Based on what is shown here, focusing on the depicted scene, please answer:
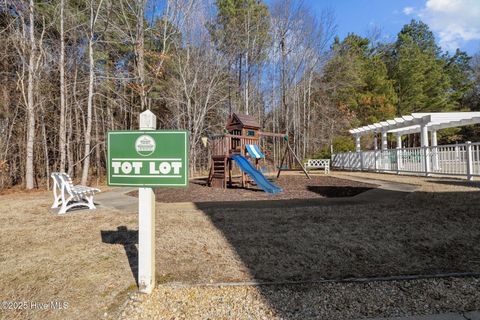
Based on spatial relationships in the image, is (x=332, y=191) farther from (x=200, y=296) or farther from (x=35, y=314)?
(x=35, y=314)

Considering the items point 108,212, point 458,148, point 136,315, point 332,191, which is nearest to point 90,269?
point 136,315

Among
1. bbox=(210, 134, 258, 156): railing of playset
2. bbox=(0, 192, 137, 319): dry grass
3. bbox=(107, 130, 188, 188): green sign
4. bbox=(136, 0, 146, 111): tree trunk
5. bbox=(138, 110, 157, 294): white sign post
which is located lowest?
bbox=(0, 192, 137, 319): dry grass

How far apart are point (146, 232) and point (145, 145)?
720mm

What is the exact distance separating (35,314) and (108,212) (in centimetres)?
381

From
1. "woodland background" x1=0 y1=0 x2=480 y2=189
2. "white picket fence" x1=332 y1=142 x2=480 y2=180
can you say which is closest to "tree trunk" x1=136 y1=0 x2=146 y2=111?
"woodland background" x1=0 y1=0 x2=480 y2=189

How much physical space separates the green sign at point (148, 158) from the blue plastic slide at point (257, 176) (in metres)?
6.10

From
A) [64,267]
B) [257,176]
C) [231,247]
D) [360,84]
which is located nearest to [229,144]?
[257,176]

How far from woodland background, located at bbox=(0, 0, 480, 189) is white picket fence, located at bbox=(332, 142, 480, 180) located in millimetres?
5266

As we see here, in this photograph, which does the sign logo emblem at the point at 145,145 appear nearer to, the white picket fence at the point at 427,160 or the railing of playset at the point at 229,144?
the railing of playset at the point at 229,144

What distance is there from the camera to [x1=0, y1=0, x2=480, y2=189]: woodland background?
463 inches

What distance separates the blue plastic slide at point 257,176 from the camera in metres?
8.29

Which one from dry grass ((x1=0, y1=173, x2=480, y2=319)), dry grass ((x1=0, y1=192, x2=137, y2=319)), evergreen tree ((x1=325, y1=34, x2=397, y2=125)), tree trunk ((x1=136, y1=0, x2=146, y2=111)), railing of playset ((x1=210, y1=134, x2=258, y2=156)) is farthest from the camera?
evergreen tree ((x1=325, y1=34, x2=397, y2=125))

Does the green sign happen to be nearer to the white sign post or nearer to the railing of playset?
the white sign post

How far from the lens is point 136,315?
1.98 metres
